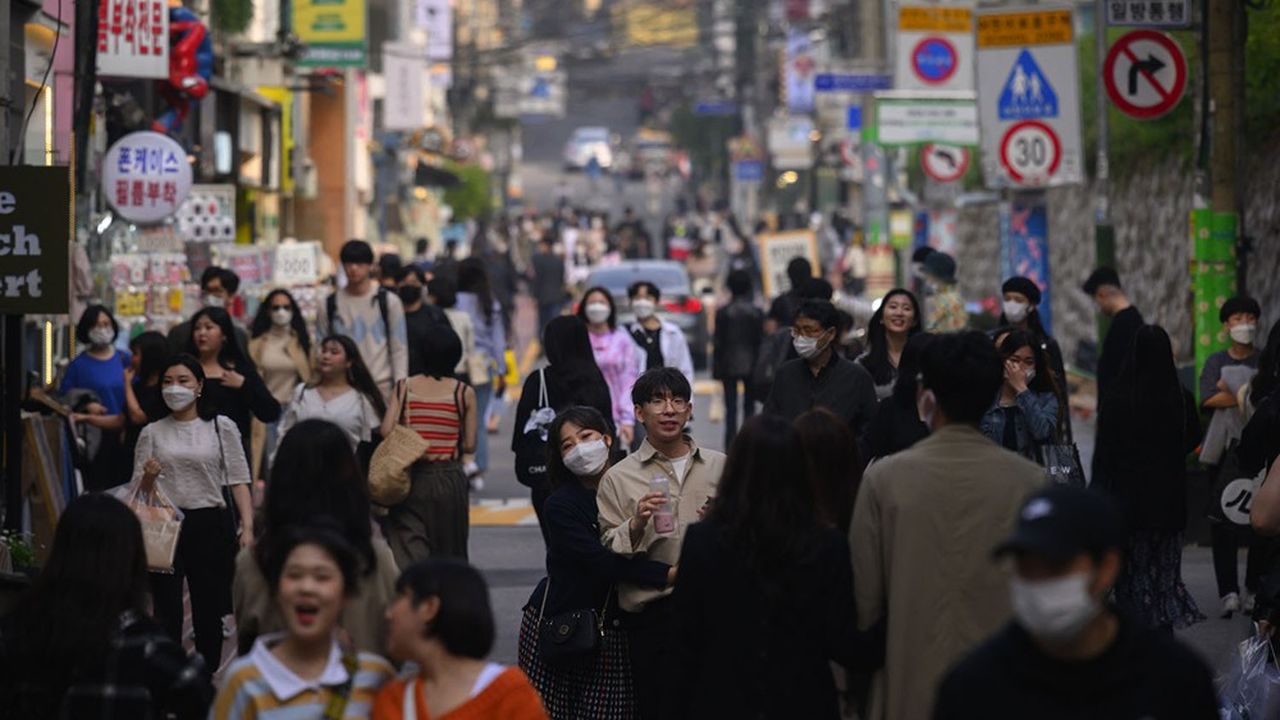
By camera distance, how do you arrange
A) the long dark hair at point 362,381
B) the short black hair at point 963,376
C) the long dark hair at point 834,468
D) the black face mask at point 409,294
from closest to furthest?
the short black hair at point 963,376 < the long dark hair at point 834,468 < the long dark hair at point 362,381 < the black face mask at point 409,294

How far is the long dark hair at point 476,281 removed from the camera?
1923cm

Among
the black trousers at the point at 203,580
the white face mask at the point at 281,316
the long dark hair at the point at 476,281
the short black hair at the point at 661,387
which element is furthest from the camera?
the long dark hair at the point at 476,281

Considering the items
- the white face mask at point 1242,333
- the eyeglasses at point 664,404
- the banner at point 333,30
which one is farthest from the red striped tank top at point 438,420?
the banner at point 333,30

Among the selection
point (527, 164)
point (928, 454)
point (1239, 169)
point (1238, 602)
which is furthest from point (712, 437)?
point (527, 164)

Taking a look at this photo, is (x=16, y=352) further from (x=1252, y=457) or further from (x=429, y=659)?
(x=429, y=659)

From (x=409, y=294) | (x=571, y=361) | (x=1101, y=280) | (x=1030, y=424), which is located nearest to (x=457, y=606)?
(x=1030, y=424)

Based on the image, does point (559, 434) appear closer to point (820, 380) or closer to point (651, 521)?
point (651, 521)

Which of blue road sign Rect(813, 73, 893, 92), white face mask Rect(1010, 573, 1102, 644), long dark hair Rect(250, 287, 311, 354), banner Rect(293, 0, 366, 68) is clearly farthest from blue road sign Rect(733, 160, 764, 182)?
white face mask Rect(1010, 573, 1102, 644)

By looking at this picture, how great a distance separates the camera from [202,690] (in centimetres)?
577

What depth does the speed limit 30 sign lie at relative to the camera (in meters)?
20.2

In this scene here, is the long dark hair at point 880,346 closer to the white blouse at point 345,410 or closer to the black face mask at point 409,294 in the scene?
the white blouse at point 345,410

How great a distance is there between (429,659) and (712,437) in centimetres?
1829

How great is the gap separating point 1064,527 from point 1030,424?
17.7 ft

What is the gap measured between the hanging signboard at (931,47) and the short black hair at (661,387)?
795 inches
